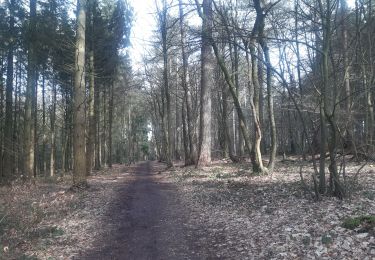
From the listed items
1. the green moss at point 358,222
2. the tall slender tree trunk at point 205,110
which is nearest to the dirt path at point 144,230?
the green moss at point 358,222

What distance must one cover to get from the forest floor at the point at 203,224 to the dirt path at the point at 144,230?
0.06 ft

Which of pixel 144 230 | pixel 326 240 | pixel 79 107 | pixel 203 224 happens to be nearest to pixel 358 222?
pixel 326 240

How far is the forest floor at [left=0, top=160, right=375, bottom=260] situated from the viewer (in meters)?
6.26

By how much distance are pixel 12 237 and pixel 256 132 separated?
8579 mm

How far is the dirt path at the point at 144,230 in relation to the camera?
268 inches

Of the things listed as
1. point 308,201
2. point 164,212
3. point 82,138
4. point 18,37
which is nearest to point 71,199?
point 82,138

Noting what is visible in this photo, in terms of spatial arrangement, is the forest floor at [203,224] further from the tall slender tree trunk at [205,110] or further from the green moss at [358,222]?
the tall slender tree trunk at [205,110]

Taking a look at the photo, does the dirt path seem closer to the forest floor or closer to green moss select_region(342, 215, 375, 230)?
the forest floor

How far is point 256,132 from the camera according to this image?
44.1 ft

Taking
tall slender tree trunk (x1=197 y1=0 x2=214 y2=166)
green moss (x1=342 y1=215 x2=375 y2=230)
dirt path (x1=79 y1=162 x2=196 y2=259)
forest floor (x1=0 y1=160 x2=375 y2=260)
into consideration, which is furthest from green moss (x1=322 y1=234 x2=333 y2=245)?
tall slender tree trunk (x1=197 y1=0 x2=214 y2=166)

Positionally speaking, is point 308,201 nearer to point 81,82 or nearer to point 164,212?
point 164,212

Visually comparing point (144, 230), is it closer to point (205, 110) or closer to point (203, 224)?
point (203, 224)

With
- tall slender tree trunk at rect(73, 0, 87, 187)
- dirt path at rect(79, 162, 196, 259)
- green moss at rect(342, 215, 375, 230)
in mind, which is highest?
tall slender tree trunk at rect(73, 0, 87, 187)

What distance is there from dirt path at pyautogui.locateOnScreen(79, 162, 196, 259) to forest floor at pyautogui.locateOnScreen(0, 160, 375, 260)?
2 cm
